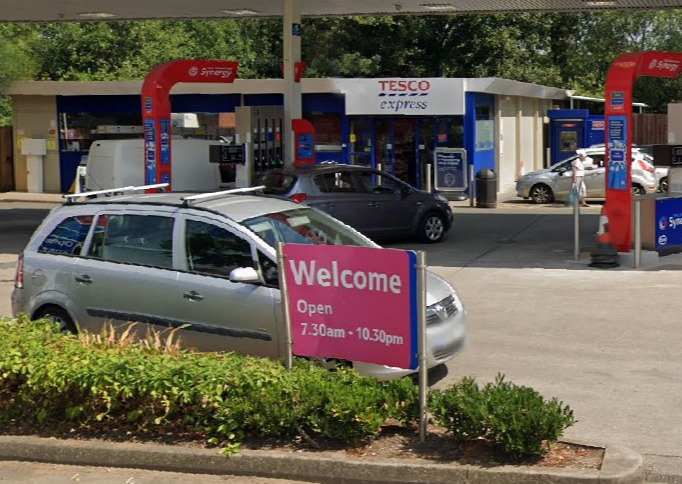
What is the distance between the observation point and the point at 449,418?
685 cm

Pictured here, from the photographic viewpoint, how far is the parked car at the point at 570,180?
27.4 metres

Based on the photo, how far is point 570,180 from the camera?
1117 inches

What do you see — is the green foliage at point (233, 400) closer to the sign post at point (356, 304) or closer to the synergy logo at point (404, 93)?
the sign post at point (356, 304)

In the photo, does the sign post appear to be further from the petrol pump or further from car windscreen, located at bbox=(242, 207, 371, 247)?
the petrol pump

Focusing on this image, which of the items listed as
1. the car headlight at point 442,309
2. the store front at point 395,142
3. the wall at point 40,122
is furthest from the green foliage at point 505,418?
the wall at point 40,122

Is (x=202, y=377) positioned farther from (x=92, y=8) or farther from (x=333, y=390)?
(x=92, y=8)

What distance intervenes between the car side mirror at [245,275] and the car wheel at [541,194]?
21.0m

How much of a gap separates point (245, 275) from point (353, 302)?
1741mm

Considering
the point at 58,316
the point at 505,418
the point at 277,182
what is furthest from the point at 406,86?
the point at 505,418

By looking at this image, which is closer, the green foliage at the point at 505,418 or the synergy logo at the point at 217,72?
the green foliage at the point at 505,418

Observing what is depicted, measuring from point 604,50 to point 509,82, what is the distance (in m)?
21.9

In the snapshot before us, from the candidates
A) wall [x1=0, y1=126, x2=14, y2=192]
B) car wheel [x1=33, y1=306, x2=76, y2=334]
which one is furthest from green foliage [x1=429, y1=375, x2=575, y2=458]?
wall [x1=0, y1=126, x2=14, y2=192]

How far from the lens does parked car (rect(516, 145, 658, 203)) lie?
2741 centimetres

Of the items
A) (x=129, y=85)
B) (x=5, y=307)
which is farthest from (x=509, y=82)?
(x=5, y=307)
